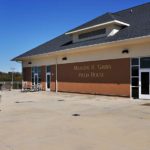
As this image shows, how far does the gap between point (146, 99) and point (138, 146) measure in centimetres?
1161

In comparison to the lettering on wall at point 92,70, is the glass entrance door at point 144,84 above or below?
below

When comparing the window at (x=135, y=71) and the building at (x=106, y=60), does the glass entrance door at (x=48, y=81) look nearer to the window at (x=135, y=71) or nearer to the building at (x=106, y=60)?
the building at (x=106, y=60)

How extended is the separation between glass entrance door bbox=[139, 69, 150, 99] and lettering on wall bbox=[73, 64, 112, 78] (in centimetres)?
291

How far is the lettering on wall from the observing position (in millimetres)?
20594

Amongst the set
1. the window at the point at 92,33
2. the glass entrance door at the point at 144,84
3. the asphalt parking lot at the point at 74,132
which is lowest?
the asphalt parking lot at the point at 74,132

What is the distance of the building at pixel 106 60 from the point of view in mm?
17797

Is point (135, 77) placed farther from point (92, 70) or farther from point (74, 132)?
point (74, 132)

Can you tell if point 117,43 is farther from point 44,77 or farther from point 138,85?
point 44,77

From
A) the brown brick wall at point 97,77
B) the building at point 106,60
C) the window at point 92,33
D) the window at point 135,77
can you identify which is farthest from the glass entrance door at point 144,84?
the window at point 92,33

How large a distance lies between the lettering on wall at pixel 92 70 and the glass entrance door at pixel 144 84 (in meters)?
2.91

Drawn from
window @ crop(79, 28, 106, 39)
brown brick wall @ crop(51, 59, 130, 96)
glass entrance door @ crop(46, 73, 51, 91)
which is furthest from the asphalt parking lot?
glass entrance door @ crop(46, 73, 51, 91)

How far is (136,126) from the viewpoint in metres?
8.66

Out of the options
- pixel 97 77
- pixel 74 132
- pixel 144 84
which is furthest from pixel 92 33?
pixel 74 132

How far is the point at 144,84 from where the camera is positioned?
58.4ft
